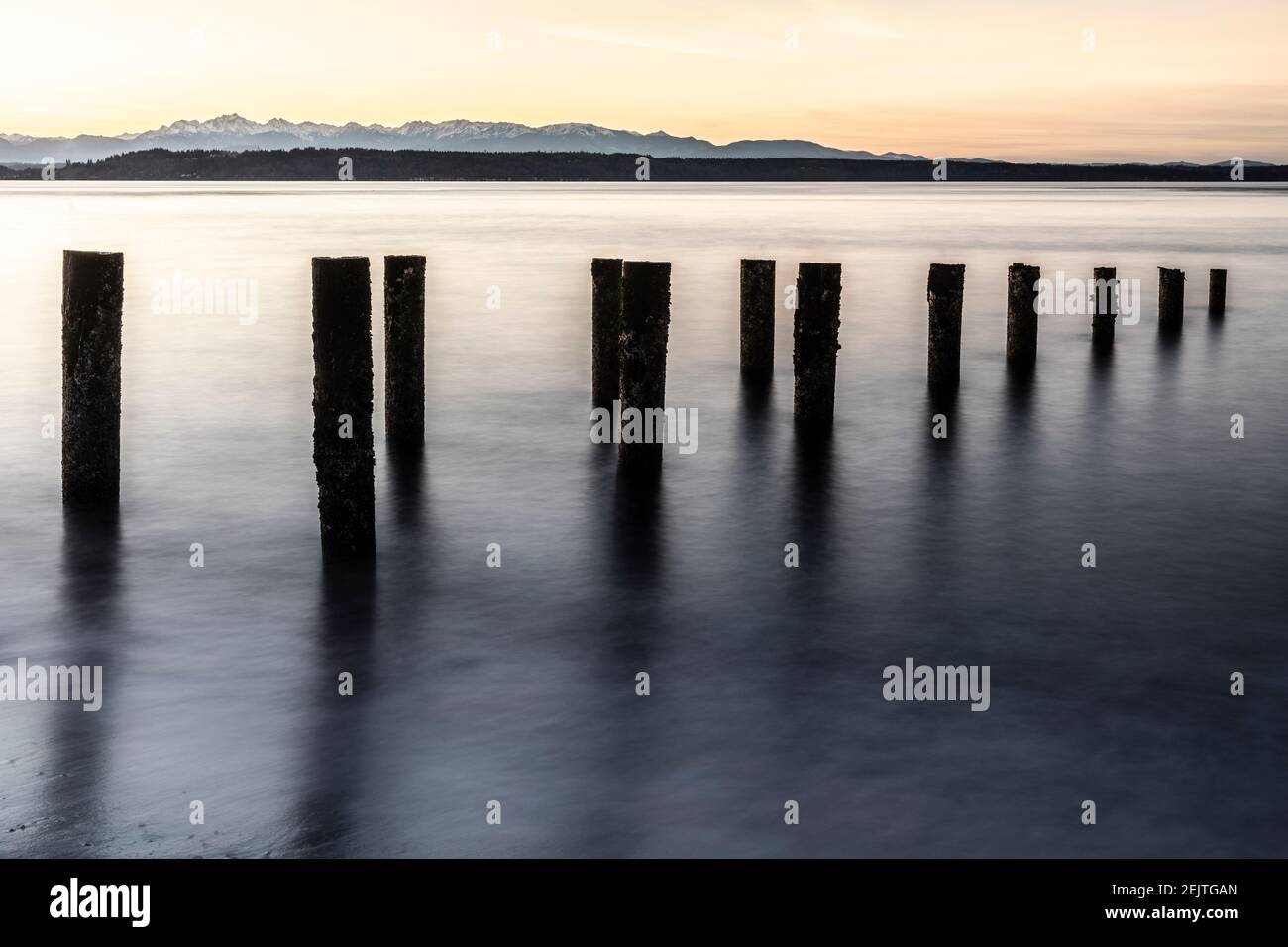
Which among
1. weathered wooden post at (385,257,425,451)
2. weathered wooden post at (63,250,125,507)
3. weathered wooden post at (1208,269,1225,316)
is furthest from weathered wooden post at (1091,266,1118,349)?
weathered wooden post at (63,250,125,507)

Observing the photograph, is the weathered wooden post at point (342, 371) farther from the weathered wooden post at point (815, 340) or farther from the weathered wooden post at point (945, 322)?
the weathered wooden post at point (945, 322)

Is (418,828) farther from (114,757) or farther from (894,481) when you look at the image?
(894,481)

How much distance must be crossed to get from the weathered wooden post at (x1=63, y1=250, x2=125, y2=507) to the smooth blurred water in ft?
2.91

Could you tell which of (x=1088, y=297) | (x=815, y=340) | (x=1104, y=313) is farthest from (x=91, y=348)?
(x=1088, y=297)

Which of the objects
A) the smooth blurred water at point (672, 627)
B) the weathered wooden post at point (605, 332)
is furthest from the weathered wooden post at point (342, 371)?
the weathered wooden post at point (605, 332)

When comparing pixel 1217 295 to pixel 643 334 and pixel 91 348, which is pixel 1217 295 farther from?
pixel 91 348

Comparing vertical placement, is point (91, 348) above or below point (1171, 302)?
below

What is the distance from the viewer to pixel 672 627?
9.35 meters

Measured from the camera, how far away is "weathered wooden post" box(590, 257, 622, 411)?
15323 mm

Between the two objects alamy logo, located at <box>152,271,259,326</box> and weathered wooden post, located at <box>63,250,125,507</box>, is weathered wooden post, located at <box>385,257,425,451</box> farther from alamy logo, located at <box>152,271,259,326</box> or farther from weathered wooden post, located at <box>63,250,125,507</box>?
alamy logo, located at <box>152,271,259,326</box>

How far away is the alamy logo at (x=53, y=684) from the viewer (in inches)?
306

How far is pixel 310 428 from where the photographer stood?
654 inches
